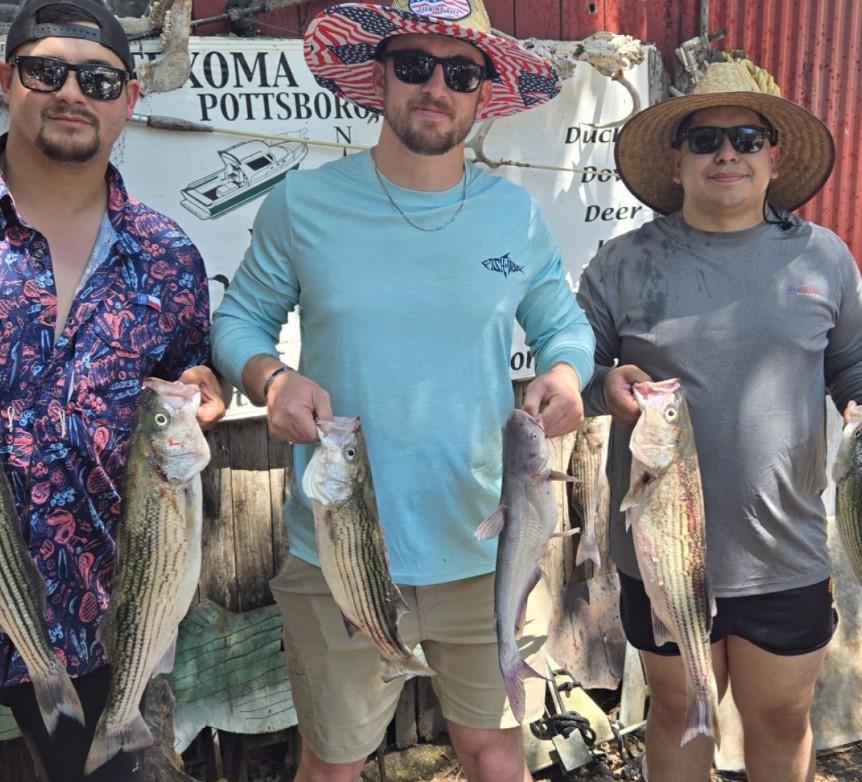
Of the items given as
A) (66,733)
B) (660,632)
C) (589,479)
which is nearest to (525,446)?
(660,632)

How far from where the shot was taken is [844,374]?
3.14 m

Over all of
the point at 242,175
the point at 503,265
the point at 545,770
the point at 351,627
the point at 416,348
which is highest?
the point at 242,175

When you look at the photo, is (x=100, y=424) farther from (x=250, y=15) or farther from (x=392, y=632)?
(x=250, y=15)

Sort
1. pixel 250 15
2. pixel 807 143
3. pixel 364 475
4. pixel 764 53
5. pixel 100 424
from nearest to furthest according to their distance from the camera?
1. pixel 364 475
2. pixel 100 424
3. pixel 807 143
4. pixel 250 15
5. pixel 764 53

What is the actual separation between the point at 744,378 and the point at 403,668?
4.74ft

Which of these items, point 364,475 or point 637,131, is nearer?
point 364,475

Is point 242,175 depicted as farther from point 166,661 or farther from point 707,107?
point 166,661

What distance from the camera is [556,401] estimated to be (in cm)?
251

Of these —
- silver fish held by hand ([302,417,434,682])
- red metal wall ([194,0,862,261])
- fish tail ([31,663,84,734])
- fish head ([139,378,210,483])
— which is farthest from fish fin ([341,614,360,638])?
red metal wall ([194,0,862,261])

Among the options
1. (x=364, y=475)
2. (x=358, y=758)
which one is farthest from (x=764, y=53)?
(x=358, y=758)

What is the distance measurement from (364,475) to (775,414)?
1.46 m

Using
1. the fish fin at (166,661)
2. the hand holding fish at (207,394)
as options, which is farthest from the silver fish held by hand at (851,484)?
the fish fin at (166,661)

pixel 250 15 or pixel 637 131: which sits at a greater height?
pixel 250 15

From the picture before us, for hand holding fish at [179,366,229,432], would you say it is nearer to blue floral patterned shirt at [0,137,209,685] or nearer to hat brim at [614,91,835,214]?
blue floral patterned shirt at [0,137,209,685]
